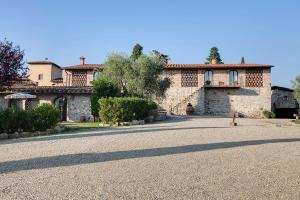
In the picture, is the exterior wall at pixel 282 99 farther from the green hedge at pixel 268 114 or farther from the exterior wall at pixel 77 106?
the exterior wall at pixel 77 106

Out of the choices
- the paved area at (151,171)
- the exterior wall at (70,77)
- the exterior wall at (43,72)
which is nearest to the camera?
the paved area at (151,171)

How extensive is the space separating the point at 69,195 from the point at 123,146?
5.28 meters

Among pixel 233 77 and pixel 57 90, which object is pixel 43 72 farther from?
pixel 233 77

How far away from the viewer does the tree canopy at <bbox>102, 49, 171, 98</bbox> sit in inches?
1107

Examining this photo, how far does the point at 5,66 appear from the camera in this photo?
2239cm

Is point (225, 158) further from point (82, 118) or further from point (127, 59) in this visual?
point (127, 59)

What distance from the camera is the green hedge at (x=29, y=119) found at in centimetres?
1436

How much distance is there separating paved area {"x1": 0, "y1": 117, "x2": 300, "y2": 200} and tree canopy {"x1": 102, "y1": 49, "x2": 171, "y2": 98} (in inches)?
714

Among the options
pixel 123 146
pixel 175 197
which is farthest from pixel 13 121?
pixel 175 197

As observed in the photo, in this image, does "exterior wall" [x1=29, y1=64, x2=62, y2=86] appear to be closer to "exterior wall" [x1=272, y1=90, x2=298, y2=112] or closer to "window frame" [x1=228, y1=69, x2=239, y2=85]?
"window frame" [x1=228, y1=69, x2=239, y2=85]

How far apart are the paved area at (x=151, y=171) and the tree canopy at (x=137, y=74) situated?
18.1 m

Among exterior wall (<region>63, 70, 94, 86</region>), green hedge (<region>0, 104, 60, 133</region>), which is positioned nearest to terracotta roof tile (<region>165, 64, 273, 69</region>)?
exterior wall (<region>63, 70, 94, 86</region>)

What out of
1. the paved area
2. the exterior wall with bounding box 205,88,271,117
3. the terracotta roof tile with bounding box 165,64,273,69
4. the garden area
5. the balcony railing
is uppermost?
the terracotta roof tile with bounding box 165,64,273,69

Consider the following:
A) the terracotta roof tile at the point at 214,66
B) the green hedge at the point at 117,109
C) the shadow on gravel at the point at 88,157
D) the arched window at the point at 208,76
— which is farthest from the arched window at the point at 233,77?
the shadow on gravel at the point at 88,157
